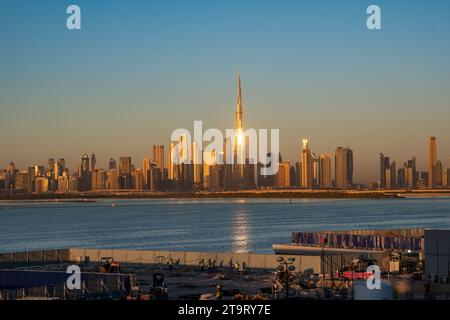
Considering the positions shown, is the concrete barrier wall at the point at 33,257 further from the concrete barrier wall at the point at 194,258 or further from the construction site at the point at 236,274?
the concrete barrier wall at the point at 194,258

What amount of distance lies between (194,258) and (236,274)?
4624 millimetres

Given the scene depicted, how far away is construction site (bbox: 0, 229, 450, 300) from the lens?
89.1ft

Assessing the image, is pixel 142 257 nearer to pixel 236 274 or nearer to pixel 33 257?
pixel 33 257

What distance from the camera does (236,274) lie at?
36.0 m

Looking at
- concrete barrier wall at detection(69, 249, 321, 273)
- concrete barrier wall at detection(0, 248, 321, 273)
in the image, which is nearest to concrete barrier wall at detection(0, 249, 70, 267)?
concrete barrier wall at detection(0, 248, 321, 273)

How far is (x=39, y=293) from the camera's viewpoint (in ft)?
85.5

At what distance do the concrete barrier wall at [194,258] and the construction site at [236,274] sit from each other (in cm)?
4

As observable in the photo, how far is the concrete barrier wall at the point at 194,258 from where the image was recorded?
35.8m

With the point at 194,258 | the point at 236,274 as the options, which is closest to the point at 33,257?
the point at 194,258

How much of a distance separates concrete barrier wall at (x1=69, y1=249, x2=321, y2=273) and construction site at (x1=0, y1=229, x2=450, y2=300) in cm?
4

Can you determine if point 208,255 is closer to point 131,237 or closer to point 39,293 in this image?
point 39,293

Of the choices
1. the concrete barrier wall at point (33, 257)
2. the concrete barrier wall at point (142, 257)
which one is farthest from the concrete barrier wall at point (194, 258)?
the concrete barrier wall at point (33, 257)

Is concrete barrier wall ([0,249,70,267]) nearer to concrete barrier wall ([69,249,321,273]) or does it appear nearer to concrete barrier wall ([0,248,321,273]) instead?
concrete barrier wall ([0,248,321,273])
